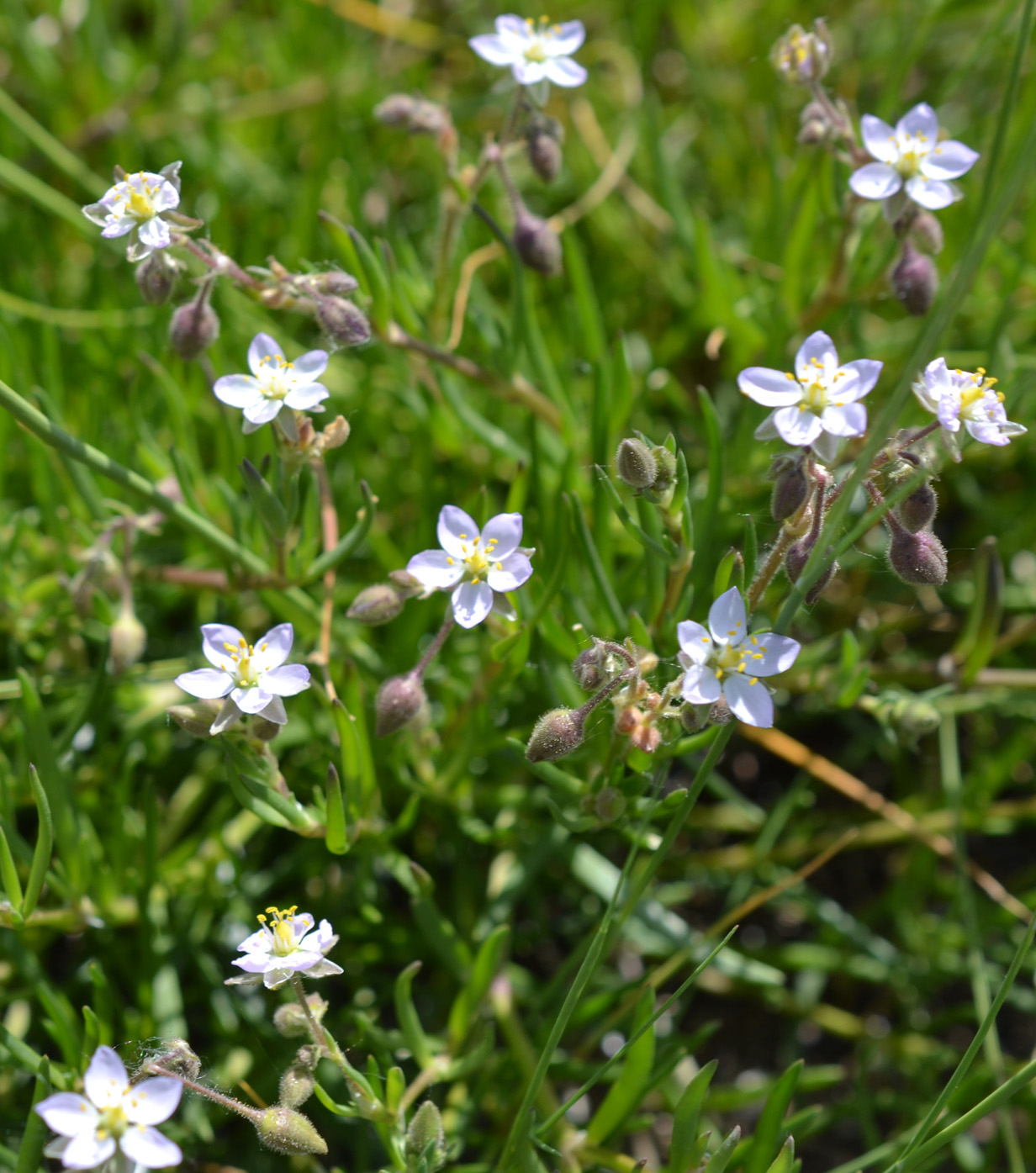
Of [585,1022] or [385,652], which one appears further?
[385,652]

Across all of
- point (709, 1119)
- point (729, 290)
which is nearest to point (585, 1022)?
point (709, 1119)

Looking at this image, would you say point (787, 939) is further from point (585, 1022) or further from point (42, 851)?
point (42, 851)

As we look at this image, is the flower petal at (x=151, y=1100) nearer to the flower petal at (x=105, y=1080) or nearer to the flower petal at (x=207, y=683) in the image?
the flower petal at (x=105, y=1080)

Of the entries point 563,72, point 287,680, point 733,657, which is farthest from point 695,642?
point 563,72

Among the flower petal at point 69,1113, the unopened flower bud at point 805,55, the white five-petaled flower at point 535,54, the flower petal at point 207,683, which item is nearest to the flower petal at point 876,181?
the unopened flower bud at point 805,55

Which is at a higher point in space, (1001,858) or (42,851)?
(42,851)

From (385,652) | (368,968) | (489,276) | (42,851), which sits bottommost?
(368,968)

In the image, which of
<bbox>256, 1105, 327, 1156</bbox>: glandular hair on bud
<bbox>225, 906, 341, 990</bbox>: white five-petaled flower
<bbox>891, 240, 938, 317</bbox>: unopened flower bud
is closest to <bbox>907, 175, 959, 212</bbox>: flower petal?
<bbox>891, 240, 938, 317</bbox>: unopened flower bud
